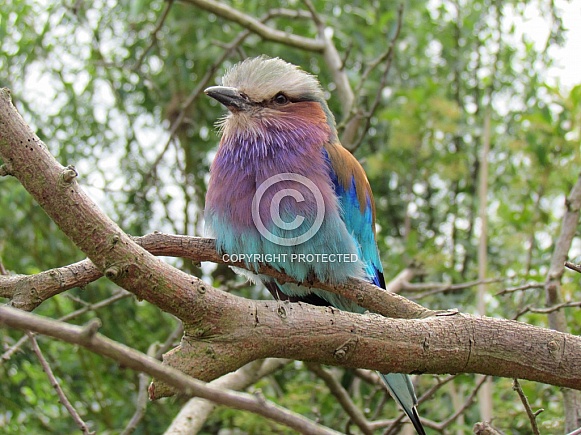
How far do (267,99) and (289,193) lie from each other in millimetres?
578

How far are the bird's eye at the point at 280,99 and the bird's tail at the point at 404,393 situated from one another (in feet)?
4.16

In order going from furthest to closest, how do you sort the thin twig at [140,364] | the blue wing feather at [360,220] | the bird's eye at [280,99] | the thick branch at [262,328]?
the bird's eye at [280,99] < the blue wing feather at [360,220] < the thick branch at [262,328] < the thin twig at [140,364]

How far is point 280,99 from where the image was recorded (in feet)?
10.1

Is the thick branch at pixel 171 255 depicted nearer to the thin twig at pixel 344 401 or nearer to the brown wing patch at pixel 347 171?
the brown wing patch at pixel 347 171

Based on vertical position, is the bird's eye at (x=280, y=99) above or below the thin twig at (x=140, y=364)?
above

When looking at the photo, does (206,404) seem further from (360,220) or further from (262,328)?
(262,328)

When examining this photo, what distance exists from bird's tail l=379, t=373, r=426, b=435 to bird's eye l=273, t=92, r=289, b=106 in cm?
127

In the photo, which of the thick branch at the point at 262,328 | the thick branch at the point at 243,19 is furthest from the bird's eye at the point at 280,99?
the thick branch at the point at 262,328

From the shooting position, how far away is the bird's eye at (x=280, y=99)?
3070mm

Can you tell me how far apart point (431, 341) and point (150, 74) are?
3.80m

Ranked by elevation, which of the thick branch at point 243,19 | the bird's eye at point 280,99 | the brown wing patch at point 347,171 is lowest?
the brown wing patch at point 347,171

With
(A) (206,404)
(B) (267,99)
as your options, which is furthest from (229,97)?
(A) (206,404)

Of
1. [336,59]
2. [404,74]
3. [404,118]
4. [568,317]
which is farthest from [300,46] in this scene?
[568,317]

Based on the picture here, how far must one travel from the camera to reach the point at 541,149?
12.8 ft
